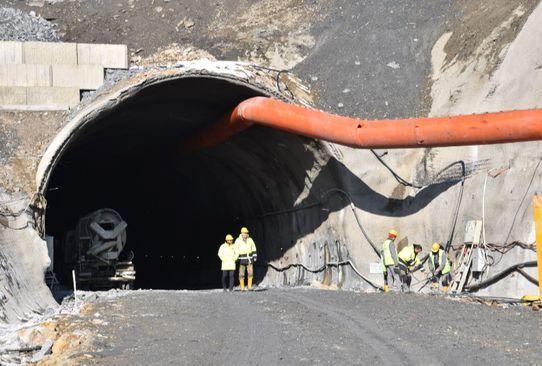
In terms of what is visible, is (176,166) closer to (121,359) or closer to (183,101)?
(183,101)

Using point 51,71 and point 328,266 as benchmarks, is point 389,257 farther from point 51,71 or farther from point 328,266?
point 51,71

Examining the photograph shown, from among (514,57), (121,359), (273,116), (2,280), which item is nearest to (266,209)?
(273,116)

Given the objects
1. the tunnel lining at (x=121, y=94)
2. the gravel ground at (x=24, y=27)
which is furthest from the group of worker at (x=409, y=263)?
the gravel ground at (x=24, y=27)

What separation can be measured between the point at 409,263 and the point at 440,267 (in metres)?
0.83

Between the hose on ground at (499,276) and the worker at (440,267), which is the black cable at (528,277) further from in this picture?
the worker at (440,267)

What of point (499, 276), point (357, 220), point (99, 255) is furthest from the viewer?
point (99, 255)

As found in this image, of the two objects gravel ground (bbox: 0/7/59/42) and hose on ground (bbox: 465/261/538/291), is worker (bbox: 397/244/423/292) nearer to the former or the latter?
hose on ground (bbox: 465/261/538/291)

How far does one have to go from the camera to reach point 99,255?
27516 mm

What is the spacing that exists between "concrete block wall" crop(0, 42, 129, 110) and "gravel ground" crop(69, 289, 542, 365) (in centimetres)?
706

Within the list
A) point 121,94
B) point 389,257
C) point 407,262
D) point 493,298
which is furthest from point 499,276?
point 121,94

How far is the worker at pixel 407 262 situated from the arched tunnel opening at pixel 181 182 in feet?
11.9

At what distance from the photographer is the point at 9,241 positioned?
19.2 metres

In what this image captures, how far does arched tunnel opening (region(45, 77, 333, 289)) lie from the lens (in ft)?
81.1

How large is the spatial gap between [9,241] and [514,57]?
11.5 meters
